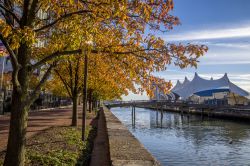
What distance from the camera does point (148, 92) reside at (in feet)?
27.8

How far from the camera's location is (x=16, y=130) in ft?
26.2

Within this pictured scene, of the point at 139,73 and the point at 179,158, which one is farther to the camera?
the point at 179,158

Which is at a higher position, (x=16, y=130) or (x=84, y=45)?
(x=84, y=45)

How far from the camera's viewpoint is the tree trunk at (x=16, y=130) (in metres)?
7.98

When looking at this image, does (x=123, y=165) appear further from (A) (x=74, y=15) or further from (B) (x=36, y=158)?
(A) (x=74, y=15)

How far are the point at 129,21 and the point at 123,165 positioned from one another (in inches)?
164

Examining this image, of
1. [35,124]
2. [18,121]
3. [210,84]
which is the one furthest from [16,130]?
[210,84]

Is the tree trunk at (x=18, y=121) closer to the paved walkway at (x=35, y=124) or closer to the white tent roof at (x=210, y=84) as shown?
the paved walkway at (x=35, y=124)

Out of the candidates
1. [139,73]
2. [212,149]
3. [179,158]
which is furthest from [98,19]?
[212,149]

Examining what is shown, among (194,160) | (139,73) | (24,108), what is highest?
(139,73)

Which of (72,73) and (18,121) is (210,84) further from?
(18,121)

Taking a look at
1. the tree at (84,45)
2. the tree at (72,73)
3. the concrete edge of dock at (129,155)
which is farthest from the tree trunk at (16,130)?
the tree at (72,73)

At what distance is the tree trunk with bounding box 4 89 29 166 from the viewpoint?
26.2ft

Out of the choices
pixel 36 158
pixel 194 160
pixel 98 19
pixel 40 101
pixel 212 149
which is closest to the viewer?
pixel 98 19
